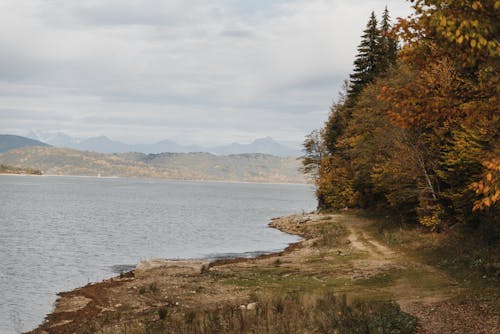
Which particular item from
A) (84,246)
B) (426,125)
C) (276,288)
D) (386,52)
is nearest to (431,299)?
(276,288)

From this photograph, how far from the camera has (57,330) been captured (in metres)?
22.1

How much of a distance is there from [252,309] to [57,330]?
9.33m

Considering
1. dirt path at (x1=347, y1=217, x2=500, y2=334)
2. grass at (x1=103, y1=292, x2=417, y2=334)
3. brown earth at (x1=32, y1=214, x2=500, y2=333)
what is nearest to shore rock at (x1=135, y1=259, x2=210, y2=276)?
brown earth at (x1=32, y1=214, x2=500, y2=333)

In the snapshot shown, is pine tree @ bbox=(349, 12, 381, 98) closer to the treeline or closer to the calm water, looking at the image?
the treeline

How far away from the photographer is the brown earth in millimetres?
17300

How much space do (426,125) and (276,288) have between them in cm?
1744

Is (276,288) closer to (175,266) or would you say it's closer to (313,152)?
(175,266)

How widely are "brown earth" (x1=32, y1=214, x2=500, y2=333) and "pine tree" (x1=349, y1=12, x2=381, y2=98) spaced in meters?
33.7

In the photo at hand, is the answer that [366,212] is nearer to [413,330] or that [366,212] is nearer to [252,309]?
[252,309]

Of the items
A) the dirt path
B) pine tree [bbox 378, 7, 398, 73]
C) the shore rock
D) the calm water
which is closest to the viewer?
the dirt path

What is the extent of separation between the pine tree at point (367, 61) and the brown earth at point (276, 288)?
3372 cm

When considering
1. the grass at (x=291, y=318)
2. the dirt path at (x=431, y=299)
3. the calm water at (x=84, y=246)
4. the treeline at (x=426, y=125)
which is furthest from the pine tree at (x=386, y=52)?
the grass at (x=291, y=318)

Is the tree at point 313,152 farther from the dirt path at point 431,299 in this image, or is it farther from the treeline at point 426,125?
the dirt path at point 431,299

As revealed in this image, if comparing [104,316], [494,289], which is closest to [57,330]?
[104,316]
